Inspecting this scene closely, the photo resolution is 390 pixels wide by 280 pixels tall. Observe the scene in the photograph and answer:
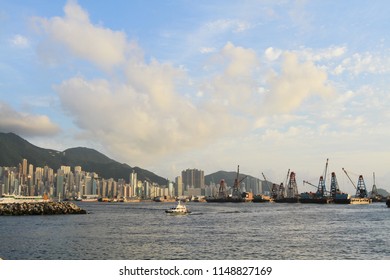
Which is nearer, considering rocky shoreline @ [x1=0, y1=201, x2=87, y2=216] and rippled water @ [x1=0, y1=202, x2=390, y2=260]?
rippled water @ [x1=0, y1=202, x2=390, y2=260]

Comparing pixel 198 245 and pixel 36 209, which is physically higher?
pixel 36 209

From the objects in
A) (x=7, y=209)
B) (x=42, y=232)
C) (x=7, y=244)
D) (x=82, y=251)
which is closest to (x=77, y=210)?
(x=7, y=209)

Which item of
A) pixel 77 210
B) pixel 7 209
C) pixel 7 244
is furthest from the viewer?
pixel 77 210

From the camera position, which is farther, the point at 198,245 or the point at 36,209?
the point at 36,209

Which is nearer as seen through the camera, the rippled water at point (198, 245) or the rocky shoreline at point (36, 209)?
the rippled water at point (198, 245)

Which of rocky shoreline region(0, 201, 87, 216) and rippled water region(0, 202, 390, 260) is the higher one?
rocky shoreline region(0, 201, 87, 216)

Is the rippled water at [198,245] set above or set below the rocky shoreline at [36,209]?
below
